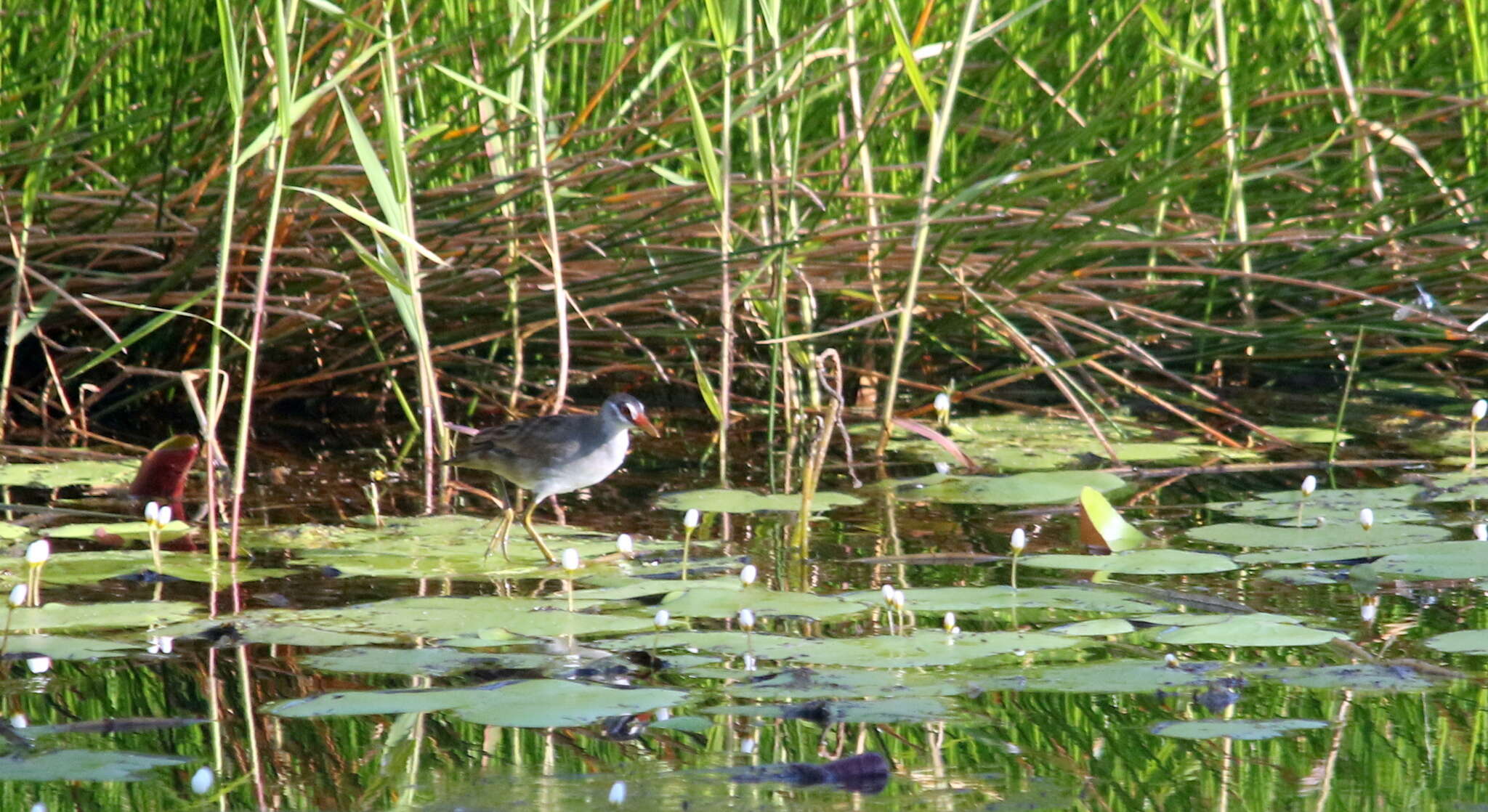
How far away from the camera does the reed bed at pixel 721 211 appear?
15.4 ft

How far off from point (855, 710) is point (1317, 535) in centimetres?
172

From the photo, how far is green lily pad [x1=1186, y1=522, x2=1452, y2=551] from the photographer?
3.61 m

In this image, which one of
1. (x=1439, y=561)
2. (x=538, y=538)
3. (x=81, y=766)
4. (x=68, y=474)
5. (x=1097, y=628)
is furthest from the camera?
(x=68, y=474)

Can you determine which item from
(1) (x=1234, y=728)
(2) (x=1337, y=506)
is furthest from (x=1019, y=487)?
(1) (x=1234, y=728)

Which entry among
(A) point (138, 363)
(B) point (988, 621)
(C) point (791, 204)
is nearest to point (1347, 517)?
(B) point (988, 621)

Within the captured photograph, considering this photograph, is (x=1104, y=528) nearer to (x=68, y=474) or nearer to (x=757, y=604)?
(x=757, y=604)

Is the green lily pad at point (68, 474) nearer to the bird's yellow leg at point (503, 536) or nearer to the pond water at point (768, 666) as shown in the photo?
the pond water at point (768, 666)

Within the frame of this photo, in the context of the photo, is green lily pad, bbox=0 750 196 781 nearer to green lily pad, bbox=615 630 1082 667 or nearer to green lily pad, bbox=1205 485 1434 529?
green lily pad, bbox=615 630 1082 667

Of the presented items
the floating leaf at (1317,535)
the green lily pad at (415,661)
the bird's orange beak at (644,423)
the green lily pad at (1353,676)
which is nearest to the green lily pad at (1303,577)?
the floating leaf at (1317,535)

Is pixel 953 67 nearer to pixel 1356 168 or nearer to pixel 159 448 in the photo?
pixel 159 448

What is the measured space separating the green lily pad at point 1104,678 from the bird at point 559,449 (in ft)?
4.84

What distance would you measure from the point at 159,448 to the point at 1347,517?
2.74m

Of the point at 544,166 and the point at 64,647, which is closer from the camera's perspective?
the point at 64,647

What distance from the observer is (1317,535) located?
367 cm
